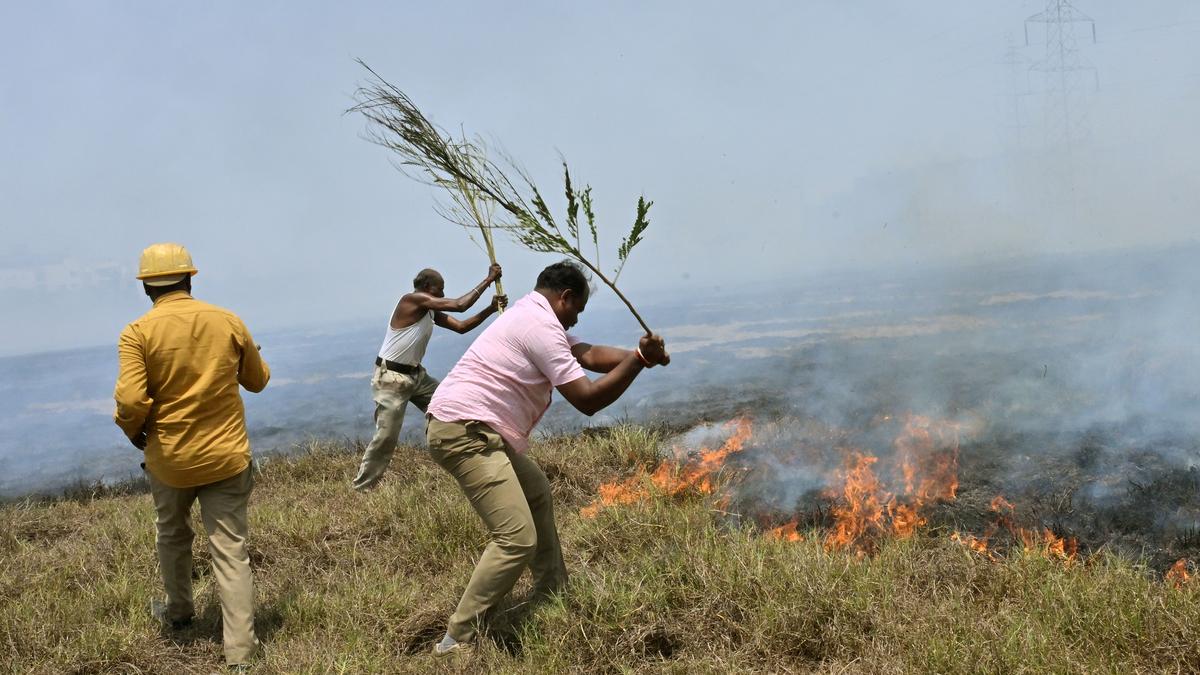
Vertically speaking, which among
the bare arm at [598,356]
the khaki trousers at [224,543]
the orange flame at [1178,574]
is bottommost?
the orange flame at [1178,574]

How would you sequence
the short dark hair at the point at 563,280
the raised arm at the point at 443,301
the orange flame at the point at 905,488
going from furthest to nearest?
the raised arm at the point at 443,301 → the orange flame at the point at 905,488 → the short dark hair at the point at 563,280

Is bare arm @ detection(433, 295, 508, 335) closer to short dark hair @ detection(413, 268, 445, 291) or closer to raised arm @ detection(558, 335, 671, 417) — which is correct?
short dark hair @ detection(413, 268, 445, 291)

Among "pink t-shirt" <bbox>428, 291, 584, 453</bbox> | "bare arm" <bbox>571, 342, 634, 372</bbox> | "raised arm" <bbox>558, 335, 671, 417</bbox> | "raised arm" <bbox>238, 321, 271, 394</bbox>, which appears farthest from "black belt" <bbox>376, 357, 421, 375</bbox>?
"raised arm" <bbox>558, 335, 671, 417</bbox>

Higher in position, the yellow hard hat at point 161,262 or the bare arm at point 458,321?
the yellow hard hat at point 161,262

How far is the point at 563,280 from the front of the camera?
3.81m

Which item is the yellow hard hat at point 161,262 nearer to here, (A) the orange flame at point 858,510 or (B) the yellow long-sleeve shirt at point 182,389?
(B) the yellow long-sleeve shirt at point 182,389

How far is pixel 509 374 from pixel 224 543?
5.19 ft

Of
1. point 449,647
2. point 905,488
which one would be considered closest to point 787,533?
point 905,488

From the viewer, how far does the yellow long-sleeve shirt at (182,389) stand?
3.66m

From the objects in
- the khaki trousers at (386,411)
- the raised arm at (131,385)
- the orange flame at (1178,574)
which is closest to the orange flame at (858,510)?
the orange flame at (1178,574)

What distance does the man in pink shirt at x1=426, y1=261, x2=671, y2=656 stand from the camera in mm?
3635

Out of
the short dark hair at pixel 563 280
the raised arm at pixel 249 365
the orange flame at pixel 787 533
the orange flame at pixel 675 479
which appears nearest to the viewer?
A: the short dark hair at pixel 563 280

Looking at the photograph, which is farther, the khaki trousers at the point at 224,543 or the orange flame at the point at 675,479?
the orange flame at the point at 675,479

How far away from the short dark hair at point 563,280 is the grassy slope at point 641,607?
54.9 inches
